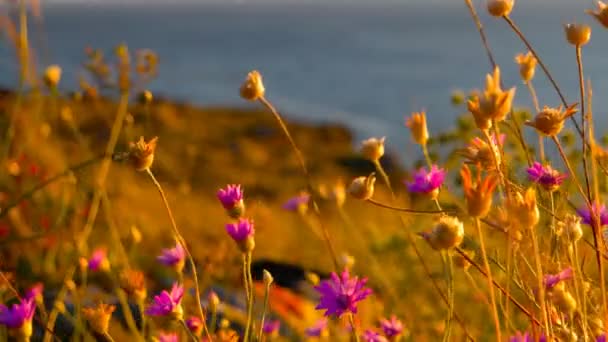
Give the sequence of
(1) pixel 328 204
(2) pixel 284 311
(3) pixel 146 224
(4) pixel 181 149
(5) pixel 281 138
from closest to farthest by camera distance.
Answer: (2) pixel 284 311, (3) pixel 146 224, (1) pixel 328 204, (4) pixel 181 149, (5) pixel 281 138

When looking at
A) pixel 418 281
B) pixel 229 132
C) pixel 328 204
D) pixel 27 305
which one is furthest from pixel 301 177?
pixel 27 305

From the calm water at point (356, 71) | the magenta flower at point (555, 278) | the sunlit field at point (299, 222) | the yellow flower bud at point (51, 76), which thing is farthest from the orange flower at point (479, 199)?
the calm water at point (356, 71)

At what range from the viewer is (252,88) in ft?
2.93

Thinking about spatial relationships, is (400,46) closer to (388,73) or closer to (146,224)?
(388,73)

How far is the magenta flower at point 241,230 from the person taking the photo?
2.63ft

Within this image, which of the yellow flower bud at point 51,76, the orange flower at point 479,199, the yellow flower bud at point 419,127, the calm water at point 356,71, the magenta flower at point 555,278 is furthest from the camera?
the calm water at point 356,71

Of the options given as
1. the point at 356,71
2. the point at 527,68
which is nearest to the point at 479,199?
the point at 527,68

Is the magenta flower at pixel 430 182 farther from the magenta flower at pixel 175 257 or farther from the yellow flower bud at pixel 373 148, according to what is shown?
the magenta flower at pixel 175 257

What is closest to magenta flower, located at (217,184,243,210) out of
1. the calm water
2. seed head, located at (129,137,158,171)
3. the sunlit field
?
the sunlit field

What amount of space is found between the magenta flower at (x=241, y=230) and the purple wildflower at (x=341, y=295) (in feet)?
0.30

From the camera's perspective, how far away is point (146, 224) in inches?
114

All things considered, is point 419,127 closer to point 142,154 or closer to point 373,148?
point 373,148

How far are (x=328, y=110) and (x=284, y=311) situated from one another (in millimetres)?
10628

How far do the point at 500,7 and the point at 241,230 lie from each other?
39cm
